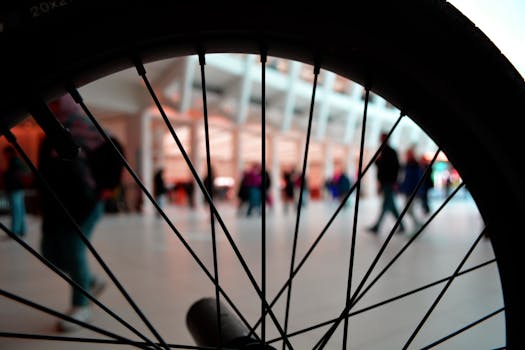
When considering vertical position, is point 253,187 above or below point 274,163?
below

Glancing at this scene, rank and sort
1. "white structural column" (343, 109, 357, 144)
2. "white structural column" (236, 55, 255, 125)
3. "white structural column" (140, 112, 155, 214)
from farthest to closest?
"white structural column" (343, 109, 357, 144) < "white structural column" (236, 55, 255, 125) < "white structural column" (140, 112, 155, 214)

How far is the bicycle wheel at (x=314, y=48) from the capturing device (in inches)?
21.6

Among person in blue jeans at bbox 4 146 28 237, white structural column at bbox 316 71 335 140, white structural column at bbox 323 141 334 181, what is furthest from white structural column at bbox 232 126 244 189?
person in blue jeans at bbox 4 146 28 237

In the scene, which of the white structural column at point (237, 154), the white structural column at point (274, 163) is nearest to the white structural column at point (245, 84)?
the white structural column at point (237, 154)

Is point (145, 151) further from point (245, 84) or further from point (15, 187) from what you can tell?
point (15, 187)

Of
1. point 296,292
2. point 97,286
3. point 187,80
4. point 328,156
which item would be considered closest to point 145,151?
point 187,80

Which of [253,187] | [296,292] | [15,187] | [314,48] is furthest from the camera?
[253,187]

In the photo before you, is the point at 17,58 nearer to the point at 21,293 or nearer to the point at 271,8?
the point at 271,8

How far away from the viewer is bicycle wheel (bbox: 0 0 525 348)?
55 centimetres

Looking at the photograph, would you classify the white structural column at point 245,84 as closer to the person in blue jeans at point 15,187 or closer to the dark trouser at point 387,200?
the dark trouser at point 387,200

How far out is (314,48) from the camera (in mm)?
649

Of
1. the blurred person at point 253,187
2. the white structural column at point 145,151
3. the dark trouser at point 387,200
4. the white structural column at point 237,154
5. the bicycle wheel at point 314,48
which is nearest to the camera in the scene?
the bicycle wheel at point 314,48

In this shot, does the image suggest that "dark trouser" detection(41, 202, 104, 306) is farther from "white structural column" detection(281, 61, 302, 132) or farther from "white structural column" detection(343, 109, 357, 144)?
"white structural column" detection(343, 109, 357, 144)

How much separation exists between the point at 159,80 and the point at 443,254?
36.1 ft
